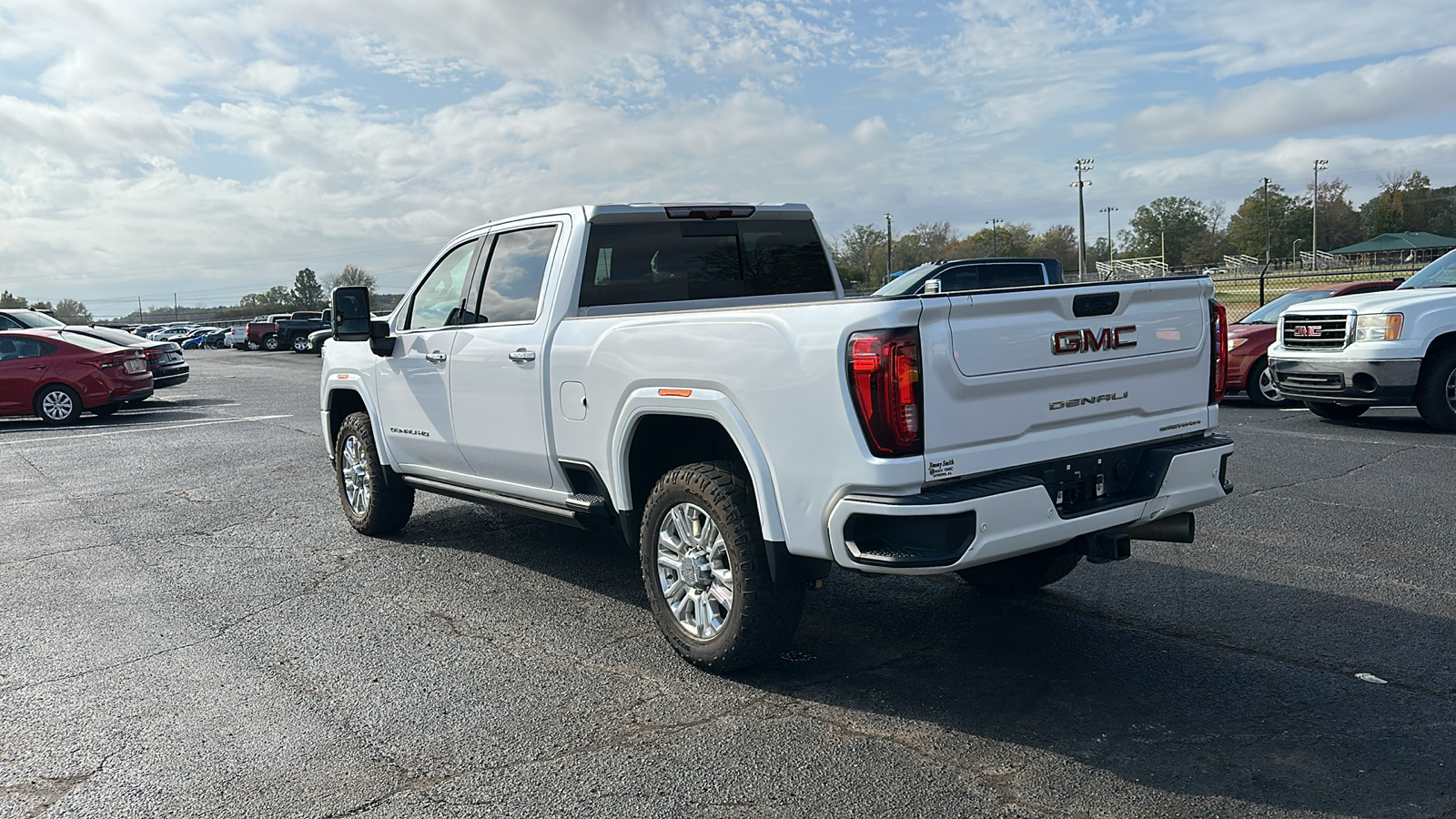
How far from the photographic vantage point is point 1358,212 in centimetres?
12662

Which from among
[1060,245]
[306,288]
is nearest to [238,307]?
[306,288]

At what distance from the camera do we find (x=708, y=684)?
446 cm

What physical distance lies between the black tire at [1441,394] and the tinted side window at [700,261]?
7564 mm

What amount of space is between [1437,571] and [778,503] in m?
3.95

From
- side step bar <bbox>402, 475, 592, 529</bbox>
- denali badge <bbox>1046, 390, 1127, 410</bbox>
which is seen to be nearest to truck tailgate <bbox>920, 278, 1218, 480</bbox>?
denali badge <bbox>1046, 390, 1127, 410</bbox>

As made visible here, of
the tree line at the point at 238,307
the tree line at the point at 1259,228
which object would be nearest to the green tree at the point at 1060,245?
the tree line at the point at 1259,228

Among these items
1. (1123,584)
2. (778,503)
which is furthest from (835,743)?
(1123,584)

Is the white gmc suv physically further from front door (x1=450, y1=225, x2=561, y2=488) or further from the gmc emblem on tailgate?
front door (x1=450, y1=225, x2=561, y2=488)

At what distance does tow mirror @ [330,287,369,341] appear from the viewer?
6.76m

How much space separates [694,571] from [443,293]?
9.76 ft

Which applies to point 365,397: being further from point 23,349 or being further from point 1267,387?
point 23,349

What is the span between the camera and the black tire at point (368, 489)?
7.28m

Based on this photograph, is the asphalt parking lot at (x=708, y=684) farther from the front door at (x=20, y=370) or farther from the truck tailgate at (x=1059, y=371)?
the front door at (x=20, y=370)

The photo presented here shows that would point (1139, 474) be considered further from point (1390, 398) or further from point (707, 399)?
point (1390, 398)
